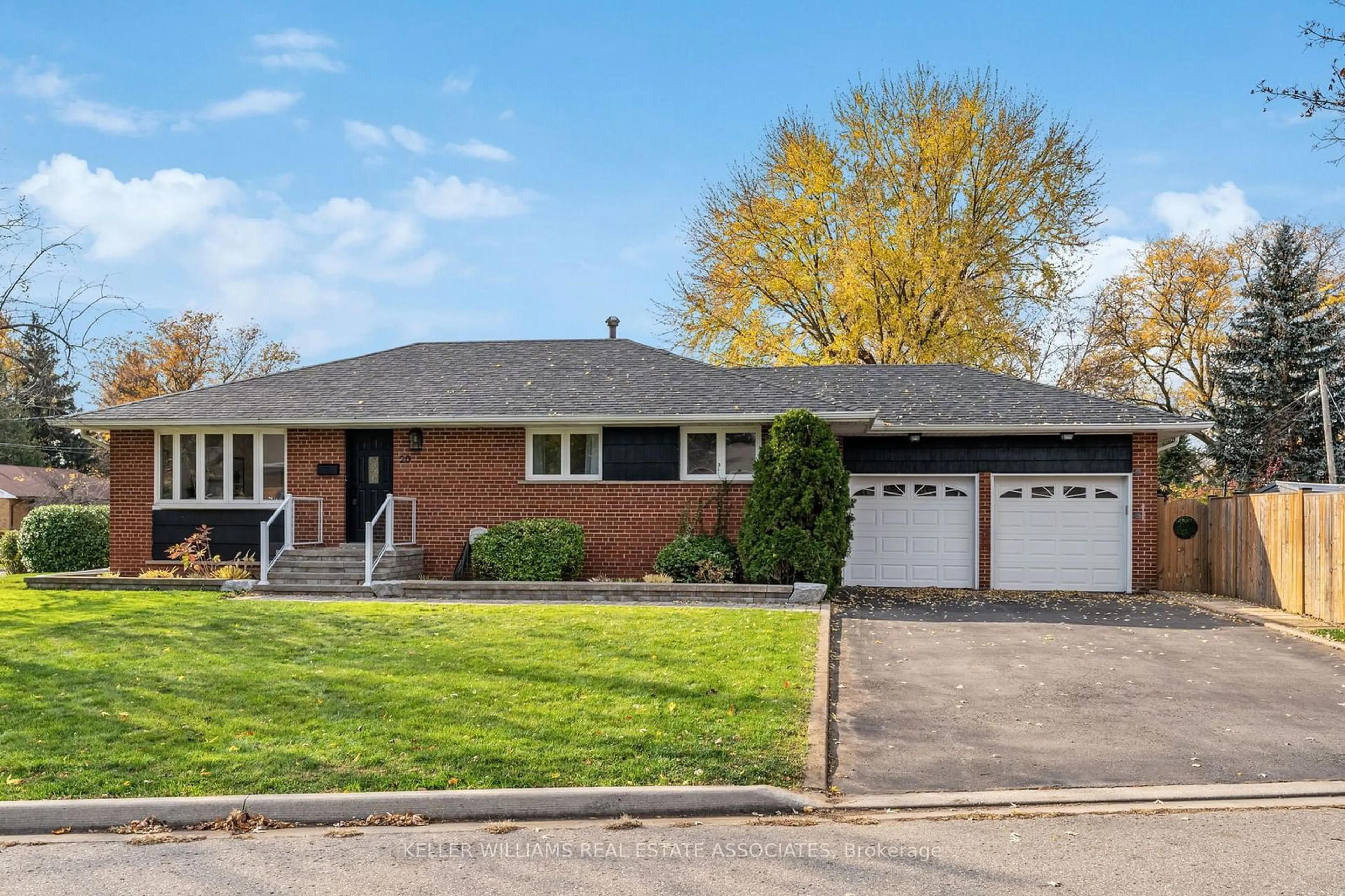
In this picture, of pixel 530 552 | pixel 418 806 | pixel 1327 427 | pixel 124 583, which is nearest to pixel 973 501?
pixel 530 552

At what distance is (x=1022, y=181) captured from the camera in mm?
29578

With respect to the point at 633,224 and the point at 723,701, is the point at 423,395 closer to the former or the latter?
the point at 633,224

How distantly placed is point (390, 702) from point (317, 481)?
10908 millimetres

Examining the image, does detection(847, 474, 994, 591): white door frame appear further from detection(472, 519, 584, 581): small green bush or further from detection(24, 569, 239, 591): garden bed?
detection(24, 569, 239, 591): garden bed

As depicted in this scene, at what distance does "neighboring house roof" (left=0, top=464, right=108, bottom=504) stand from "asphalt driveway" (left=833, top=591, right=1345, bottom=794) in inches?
1204

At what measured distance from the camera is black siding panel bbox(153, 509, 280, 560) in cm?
1719

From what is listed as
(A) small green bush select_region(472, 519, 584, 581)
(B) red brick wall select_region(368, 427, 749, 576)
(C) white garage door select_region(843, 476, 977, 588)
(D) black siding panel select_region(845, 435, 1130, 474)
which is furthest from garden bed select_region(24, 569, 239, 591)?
(D) black siding panel select_region(845, 435, 1130, 474)

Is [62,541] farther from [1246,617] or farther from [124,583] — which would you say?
[1246,617]

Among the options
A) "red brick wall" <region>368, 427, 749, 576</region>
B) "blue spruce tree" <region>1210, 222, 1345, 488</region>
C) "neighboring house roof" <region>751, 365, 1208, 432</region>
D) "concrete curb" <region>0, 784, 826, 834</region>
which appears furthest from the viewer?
"blue spruce tree" <region>1210, 222, 1345, 488</region>

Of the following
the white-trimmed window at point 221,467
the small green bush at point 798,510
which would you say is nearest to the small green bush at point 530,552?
the small green bush at point 798,510

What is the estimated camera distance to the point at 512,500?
55.6 ft

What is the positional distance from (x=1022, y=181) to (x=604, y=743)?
2754 cm

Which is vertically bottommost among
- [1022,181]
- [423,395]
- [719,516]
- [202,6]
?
[719,516]

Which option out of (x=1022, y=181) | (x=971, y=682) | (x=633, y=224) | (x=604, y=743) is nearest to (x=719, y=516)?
(x=633, y=224)
